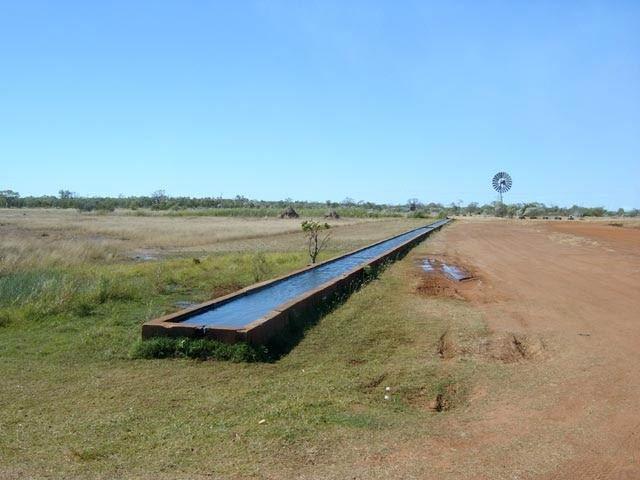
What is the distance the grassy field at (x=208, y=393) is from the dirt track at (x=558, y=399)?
42 cm

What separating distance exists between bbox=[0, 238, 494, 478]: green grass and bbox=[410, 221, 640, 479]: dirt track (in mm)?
417

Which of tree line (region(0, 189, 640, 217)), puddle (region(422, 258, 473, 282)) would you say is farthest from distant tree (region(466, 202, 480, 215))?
puddle (region(422, 258, 473, 282))

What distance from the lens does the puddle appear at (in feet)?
58.0

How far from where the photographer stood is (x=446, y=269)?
19.6 metres

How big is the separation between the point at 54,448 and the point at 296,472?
2036 millimetres

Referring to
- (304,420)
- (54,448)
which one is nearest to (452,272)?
(304,420)

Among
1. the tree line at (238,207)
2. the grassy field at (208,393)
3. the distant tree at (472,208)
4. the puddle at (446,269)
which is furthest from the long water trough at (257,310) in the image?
the distant tree at (472,208)

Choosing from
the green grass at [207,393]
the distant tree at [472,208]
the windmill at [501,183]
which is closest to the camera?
the green grass at [207,393]

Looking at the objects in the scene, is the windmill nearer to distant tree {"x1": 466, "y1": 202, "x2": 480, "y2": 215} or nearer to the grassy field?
distant tree {"x1": 466, "y1": 202, "x2": 480, "y2": 215}

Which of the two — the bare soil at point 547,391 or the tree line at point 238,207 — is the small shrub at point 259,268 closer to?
the bare soil at point 547,391

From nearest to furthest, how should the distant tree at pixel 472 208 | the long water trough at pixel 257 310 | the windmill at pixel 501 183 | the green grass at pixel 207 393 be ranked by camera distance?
the green grass at pixel 207 393 < the long water trough at pixel 257 310 < the windmill at pixel 501 183 < the distant tree at pixel 472 208

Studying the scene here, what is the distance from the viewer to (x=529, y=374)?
728 cm

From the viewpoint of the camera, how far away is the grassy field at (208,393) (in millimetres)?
4871

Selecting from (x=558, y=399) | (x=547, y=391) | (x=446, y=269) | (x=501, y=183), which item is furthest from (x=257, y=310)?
(x=501, y=183)
